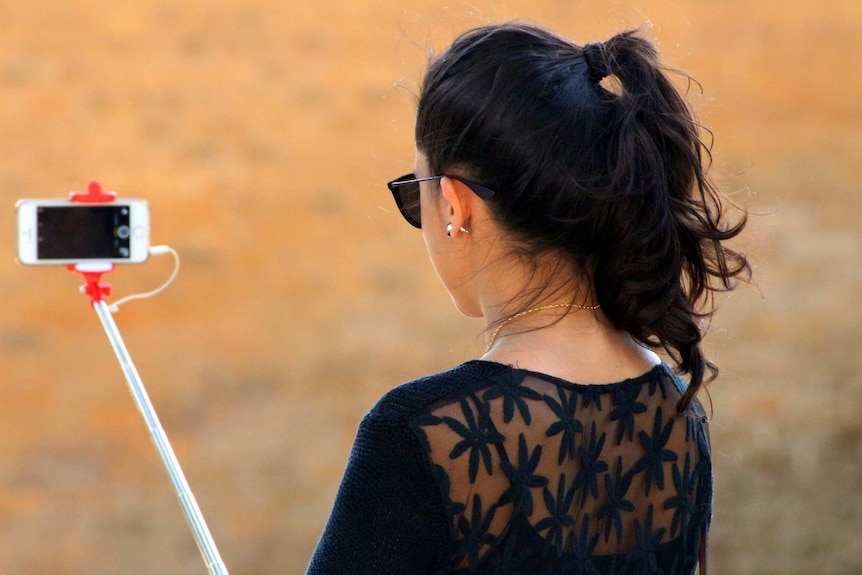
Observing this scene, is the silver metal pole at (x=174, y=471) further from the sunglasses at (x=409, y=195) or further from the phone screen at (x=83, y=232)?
the sunglasses at (x=409, y=195)

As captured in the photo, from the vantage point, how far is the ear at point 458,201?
95 cm

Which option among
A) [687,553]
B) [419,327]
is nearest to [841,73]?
[419,327]

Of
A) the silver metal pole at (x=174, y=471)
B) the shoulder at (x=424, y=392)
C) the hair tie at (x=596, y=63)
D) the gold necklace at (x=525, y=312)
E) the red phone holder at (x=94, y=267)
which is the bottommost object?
the silver metal pole at (x=174, y=471)

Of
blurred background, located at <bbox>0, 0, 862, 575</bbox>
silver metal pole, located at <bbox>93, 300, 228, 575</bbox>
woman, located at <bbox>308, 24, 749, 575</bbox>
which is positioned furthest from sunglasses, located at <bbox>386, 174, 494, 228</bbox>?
blurred background, located at <bbox>0, 0, 862, 575</bbox>

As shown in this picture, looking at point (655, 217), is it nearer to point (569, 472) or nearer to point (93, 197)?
point (569, 472)

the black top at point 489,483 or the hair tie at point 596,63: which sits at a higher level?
the hair tie at point 596,63

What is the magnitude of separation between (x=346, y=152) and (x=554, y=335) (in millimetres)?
3198

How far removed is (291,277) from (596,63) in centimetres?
309

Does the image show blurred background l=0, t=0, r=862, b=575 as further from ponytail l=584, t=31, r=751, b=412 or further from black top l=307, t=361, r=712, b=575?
black top l=307, t=361, r=712, b=575

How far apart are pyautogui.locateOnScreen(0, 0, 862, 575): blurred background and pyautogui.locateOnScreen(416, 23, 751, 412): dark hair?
265cm

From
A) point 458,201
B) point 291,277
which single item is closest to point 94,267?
point 458,201

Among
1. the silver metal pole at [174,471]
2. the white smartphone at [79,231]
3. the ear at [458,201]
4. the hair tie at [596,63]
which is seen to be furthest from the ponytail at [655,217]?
the white smartphone at [79,231]

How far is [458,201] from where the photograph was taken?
95 centimetres

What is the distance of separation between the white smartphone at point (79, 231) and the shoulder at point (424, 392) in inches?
24.0
